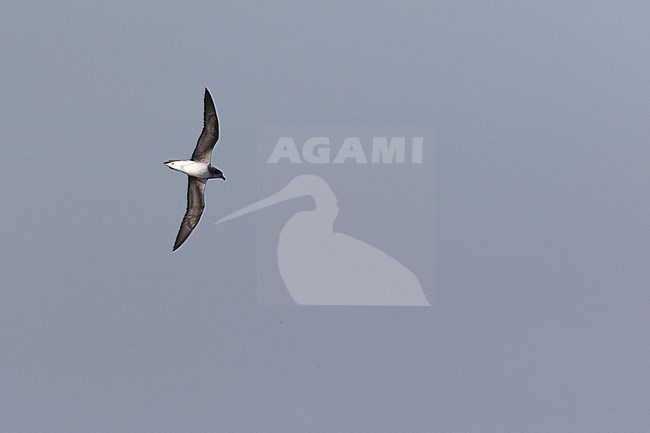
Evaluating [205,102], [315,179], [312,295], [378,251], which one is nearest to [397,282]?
[378,251]

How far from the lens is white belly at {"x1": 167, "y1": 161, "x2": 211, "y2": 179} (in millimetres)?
Result: 8992

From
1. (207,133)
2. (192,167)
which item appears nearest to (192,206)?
(192,167)

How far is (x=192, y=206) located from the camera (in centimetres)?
938

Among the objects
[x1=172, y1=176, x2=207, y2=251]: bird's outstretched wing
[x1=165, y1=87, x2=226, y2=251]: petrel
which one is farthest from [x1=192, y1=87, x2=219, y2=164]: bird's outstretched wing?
[x1=172, y1=176, x2=207, y2=251]: bird's outstretched wing

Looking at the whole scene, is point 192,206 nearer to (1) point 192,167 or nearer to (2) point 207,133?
(1) point 192,167

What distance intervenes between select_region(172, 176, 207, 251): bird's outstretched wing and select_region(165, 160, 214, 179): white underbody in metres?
0.14

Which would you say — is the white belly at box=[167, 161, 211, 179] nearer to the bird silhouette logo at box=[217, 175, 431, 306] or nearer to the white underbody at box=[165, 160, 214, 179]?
the white underbody at box=[165, 160, 214, 179]

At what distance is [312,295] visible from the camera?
1159 cm

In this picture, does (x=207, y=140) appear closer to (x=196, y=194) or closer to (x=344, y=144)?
(x=196, y=194)

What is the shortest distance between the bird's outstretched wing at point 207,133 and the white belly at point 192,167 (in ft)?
0.24

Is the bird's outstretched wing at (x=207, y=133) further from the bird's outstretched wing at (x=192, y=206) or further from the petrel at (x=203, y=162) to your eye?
the bird's outstretched wing at (x=192, y=206)

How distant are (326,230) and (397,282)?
4.56 ft

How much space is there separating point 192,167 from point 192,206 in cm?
57

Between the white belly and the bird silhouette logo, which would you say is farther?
the bird silhouette logo
